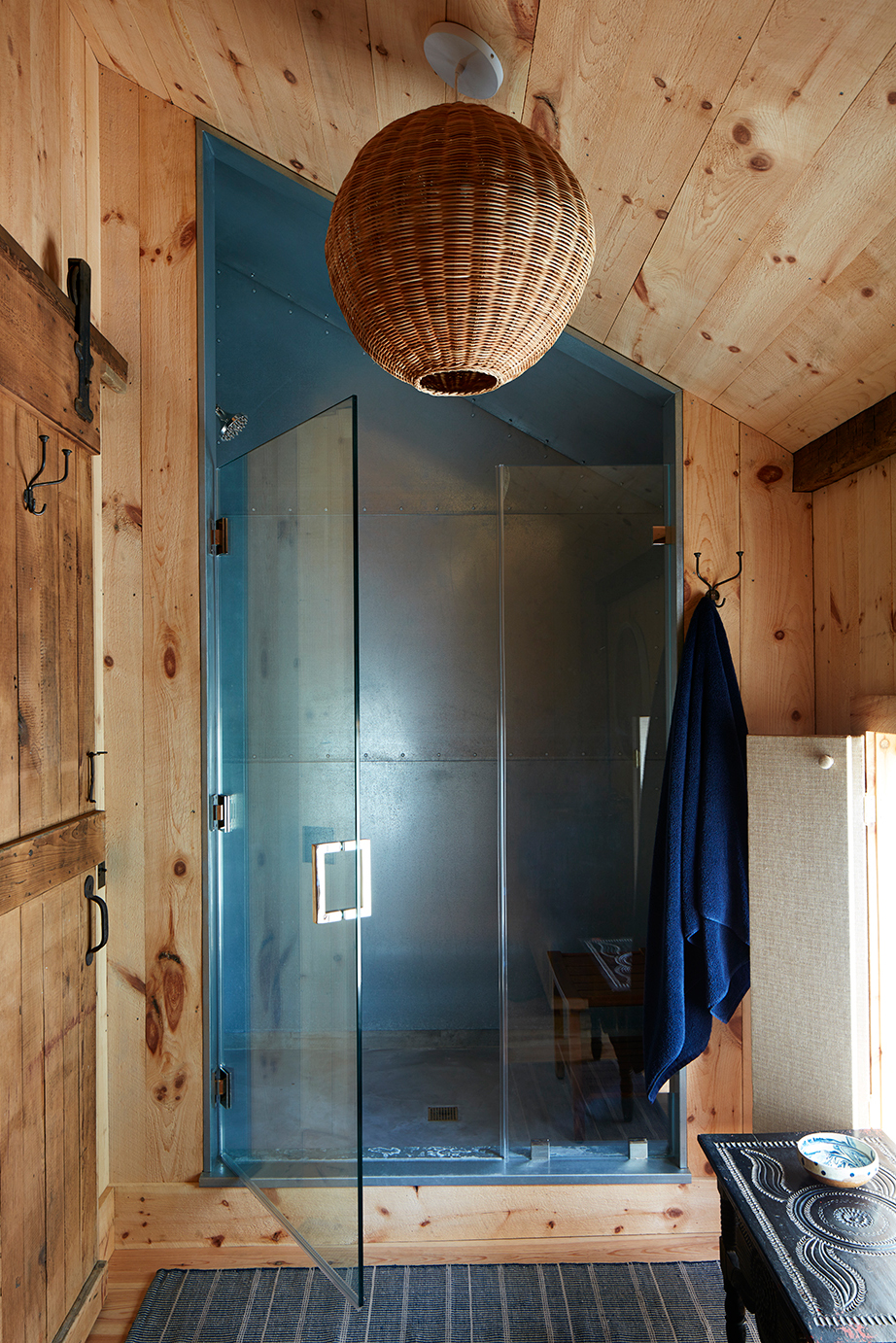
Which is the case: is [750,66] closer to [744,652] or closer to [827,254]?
[827,254]

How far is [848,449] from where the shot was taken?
179 centimetres

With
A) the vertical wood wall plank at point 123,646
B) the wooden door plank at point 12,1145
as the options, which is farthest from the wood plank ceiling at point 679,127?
the wooden door plank at point 12,1145

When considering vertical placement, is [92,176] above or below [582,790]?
above

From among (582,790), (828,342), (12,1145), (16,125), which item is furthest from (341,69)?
(12,1145)

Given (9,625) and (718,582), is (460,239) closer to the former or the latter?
(9,625)

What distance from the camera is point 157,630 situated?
2066 millimetres

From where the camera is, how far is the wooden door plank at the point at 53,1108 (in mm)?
1623

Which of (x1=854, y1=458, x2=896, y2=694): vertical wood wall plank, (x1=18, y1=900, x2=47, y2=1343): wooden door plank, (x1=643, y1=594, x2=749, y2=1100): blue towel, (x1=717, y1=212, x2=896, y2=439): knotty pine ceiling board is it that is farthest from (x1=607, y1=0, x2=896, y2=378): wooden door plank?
(x1=18, y1=900, x2=47, y2=1343): wooden door plank

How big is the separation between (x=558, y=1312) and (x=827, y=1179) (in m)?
0.85

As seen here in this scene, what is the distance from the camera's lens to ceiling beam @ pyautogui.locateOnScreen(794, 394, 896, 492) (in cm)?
162

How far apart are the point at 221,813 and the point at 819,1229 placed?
4.76 ft

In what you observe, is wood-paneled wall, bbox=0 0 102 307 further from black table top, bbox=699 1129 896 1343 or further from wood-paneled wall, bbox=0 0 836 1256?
black table top, bbox=699 1129 896 1343

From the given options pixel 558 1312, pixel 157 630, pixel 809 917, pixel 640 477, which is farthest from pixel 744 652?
pixel 558 1312

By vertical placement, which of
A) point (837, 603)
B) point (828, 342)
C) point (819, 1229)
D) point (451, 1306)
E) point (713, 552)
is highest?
point (828, 342)
